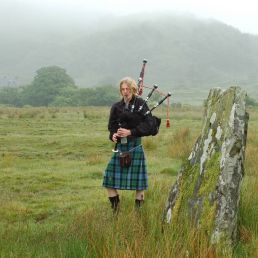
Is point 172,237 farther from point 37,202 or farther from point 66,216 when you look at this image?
point 37,202

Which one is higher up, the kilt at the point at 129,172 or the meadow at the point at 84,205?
the kilt at the point at 129,172

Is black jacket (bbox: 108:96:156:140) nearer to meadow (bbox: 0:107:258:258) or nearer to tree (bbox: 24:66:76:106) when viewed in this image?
meadow (bbox: 0:107:258:258)

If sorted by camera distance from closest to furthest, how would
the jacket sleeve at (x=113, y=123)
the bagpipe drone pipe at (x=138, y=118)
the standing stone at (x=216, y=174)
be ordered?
the standing stone at (x=216, y=174) < the bagpipe drone pipe at (x=138, y=118) < the jacket sleeve at (x=113, y=123)

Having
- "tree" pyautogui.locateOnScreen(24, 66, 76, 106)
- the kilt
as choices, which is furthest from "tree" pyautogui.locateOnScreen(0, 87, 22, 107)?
the kilt

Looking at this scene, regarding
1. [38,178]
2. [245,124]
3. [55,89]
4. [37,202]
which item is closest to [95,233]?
[245,124]

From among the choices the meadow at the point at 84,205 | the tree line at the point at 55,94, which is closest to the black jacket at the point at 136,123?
the meadow at the point at 84,205

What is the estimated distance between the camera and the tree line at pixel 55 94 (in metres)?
86.7

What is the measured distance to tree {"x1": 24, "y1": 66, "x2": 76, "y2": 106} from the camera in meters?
96.5

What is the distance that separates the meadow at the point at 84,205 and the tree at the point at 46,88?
77421 mm

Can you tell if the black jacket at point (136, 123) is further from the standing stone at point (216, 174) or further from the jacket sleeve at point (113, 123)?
the standing stone at point (216, 174)

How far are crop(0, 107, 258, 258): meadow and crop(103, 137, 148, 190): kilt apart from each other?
0.34 meters

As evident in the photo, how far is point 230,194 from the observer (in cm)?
512

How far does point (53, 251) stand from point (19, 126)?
68.8 ft

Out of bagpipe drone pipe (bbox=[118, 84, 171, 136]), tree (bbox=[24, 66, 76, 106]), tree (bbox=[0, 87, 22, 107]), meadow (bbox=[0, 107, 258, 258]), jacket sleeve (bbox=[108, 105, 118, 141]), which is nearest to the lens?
meadow (bbox=[0, 107, 258, 258])
